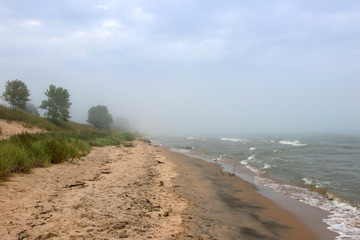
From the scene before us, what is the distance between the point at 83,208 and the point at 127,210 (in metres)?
1.16

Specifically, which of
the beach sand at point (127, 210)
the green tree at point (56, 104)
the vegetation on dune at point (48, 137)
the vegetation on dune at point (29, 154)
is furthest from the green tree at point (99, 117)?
the beach sand at point (127, 210)

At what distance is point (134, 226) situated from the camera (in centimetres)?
577

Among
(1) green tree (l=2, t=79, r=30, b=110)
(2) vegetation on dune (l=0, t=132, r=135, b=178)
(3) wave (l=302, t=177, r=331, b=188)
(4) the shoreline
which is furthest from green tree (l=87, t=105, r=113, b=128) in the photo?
(3) wave (l=302, t=177, r=331, b=188)

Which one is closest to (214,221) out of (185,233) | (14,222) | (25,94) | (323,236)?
(185,233)

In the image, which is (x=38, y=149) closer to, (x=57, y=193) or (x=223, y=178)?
(x=57, y=193)

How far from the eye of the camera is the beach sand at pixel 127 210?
17.5ft

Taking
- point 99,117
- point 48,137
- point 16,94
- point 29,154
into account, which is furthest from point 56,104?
point 29,154

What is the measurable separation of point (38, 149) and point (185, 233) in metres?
9.38

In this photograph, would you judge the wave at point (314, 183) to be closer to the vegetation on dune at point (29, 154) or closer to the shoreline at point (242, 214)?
the shoreline at point (242, 214)

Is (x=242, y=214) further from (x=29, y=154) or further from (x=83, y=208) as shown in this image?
(x=29, y=154)

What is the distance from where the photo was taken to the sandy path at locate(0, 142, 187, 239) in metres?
5.14

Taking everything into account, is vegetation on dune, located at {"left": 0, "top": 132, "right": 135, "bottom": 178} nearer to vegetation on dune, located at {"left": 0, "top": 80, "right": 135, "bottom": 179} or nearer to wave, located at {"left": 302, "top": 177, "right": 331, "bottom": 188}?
vegetation on dune, located at {"left": 0, "top": 80, "right": 135, "bottom": 179}

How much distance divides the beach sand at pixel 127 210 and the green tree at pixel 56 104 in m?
46.8

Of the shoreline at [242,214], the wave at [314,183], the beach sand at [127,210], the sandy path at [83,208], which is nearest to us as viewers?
the sandy path at [83,208]
